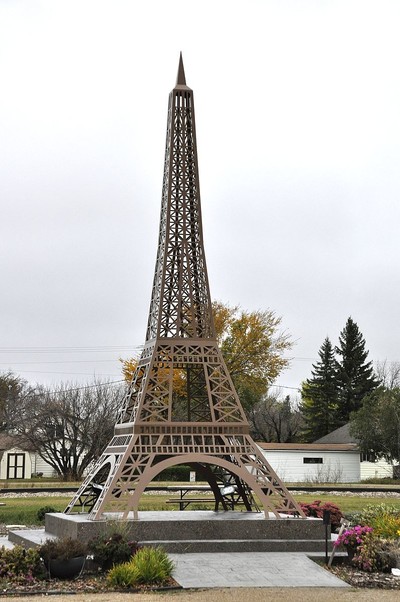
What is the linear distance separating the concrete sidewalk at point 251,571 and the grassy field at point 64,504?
972cm

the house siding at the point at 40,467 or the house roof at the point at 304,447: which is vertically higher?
the house roof at the point at 304,447

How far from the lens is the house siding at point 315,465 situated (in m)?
58.1

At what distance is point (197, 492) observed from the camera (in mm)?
40594

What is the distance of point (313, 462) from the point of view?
59406 mm

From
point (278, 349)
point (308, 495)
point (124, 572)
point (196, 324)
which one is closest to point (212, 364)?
point (196, 324)

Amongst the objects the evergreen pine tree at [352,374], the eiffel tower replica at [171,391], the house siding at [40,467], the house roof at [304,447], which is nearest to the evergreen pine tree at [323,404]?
the evergreen pine tree at [352,374]

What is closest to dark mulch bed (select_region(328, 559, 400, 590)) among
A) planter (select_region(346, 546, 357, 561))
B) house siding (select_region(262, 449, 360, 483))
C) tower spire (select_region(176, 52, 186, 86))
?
planter (select_region(346, 546, 357, 561))

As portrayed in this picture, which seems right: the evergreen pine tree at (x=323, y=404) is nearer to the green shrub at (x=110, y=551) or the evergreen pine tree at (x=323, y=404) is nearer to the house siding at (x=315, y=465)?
the house siding at (x=315, y=465)

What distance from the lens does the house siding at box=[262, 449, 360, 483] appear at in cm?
Result: 5812

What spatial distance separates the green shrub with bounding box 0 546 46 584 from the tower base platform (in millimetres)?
2293

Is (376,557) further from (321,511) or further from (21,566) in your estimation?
(21,566)

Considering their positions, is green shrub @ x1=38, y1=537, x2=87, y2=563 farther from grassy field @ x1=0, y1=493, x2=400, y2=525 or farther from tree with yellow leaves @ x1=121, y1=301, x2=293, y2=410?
tree with yellow leaves @ x1=121, y1=301, x2=293, y2=410

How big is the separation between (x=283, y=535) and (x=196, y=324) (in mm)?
5393

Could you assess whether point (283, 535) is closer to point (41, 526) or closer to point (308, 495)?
point (41, 526)
